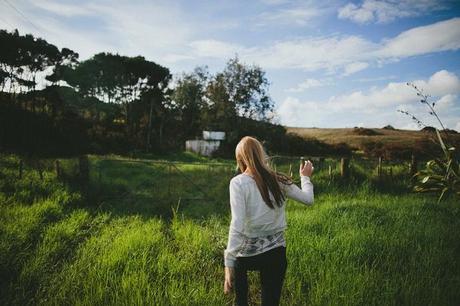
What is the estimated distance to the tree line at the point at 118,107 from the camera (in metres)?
23.9

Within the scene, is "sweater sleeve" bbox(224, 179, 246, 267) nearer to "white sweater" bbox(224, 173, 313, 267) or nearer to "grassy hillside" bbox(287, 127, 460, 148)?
"white sweater" bbox(224, 173, 313, 267)

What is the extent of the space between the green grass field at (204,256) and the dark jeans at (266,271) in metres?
1.04

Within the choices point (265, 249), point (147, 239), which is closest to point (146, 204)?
point (147, 239)

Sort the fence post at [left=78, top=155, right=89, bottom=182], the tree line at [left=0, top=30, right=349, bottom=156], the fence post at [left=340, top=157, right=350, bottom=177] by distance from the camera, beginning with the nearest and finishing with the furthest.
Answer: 1. the fence post at [left=78, top=155, right=89, bottom=182]
2. the fence post at [left=340, top=157, right=350, bottom=177]
3. the tree line at [left=0, top=30, right=349, bottom=156]

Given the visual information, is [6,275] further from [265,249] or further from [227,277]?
[265,249]

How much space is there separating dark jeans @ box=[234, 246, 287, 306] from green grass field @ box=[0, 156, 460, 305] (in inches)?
40.9

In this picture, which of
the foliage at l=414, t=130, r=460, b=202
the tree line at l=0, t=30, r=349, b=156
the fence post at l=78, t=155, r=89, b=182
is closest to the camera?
the foliage at l=414, t=130, r=460, b=202

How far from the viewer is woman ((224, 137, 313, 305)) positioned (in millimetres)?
2359

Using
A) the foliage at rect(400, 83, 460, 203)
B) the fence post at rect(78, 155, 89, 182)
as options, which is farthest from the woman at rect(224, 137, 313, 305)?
the fence post at rect(78, 155, 89, 182)

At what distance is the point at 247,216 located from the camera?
96.0 inches

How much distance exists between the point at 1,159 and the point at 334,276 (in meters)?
14.5

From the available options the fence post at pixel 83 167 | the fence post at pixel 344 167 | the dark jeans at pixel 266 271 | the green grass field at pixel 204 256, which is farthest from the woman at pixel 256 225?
the fence post at pixel 83 167

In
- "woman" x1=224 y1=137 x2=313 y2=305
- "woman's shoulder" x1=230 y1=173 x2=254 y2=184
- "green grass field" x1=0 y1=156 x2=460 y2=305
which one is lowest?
"green grass field" x1=0 y1=156 x2=460 y2=305

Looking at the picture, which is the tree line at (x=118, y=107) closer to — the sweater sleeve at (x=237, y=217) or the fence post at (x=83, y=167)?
the fence post at (x=83, y=167)
